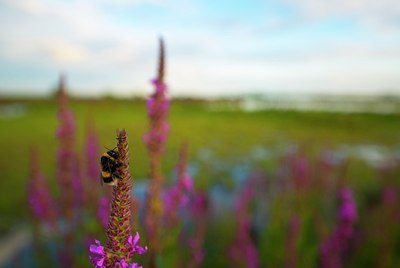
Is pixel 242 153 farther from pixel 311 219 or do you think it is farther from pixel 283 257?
pixel 283 257

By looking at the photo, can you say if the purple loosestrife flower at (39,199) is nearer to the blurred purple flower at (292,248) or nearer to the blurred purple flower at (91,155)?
the blurred purple flower at (91,155)

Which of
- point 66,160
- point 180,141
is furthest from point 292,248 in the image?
point 180,141

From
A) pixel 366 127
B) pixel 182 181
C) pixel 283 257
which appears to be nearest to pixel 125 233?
pixel 182 181

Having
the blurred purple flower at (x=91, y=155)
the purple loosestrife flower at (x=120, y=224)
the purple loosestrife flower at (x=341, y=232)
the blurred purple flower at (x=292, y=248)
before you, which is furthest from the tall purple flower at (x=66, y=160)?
the purple loosestrife flower at (x=120, y=224)

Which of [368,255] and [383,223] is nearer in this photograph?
[383,223]

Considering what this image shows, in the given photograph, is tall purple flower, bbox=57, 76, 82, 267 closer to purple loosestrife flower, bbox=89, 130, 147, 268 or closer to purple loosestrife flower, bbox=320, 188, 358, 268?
purple loosestrife flower, bbox=320, 188, 358, 268

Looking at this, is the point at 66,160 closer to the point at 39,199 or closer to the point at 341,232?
the point at 39,199
